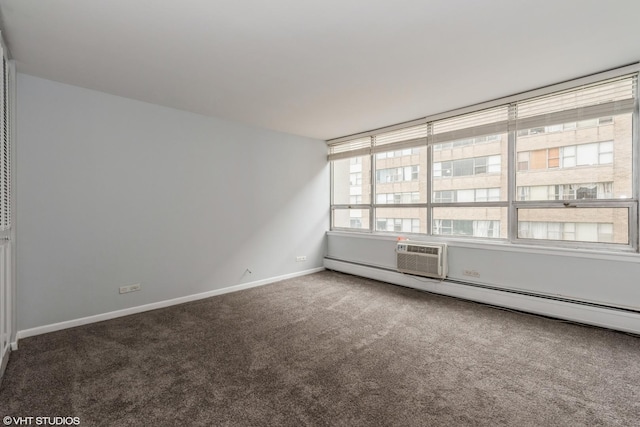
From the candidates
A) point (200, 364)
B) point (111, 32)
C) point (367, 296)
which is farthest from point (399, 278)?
point (111, 32)

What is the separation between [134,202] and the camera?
3.48m

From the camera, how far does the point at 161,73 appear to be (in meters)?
2.83

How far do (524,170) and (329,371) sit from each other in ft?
10.6

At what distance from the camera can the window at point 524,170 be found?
298 cm

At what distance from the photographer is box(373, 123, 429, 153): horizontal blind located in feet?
14.6

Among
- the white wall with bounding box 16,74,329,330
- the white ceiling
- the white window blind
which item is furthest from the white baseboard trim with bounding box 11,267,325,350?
the white ceiling

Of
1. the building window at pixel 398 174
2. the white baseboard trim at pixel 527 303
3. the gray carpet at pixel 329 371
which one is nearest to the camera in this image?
the gray carpet at pixel 329 371

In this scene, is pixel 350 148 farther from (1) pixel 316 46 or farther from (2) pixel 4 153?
(2) pixel 4 153

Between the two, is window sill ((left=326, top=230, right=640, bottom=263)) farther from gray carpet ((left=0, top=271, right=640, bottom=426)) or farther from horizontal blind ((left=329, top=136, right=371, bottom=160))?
horizontal blind ((left=329, top=136, right=371, bottom=160))

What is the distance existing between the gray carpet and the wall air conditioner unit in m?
0.68

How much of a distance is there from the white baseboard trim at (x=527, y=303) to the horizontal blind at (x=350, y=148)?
204cm

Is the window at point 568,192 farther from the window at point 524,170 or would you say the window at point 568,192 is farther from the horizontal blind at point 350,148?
the horizontal blind at point 350,148

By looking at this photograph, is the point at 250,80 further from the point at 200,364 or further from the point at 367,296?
the point at 367,296

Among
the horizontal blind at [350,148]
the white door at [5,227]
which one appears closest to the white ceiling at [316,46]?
the white door at [5,227]
